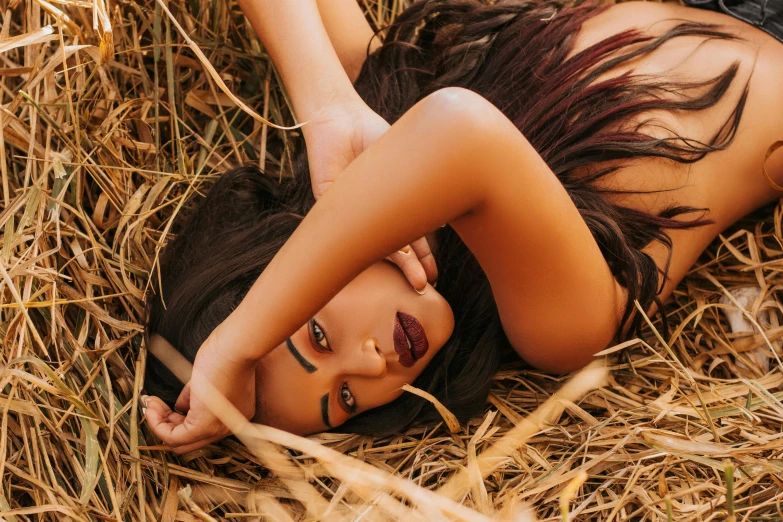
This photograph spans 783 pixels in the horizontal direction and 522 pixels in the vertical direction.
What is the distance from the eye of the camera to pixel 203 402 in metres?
1.48

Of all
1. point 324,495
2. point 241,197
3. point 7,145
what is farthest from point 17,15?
point 324,495

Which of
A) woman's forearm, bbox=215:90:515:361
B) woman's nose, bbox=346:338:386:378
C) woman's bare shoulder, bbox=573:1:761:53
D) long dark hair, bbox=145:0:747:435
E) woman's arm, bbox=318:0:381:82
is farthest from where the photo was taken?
woman's arm, bbox=318:0:381:82

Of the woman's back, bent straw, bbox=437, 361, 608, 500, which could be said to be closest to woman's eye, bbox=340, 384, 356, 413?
bent straw, bbox=437, 361, 608, 500

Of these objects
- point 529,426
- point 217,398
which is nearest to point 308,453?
point 217,398

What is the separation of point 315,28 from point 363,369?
0.82 m

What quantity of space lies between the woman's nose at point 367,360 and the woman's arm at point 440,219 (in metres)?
0.22

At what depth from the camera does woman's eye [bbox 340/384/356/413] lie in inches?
64.7

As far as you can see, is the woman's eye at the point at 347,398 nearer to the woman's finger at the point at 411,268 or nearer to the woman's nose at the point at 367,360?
the woman's nose at the point at 367,360

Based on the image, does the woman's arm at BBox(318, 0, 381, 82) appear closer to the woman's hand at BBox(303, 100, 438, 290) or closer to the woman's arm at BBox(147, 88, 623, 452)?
the woman's hand at BBox(303, 100, 438, 290)

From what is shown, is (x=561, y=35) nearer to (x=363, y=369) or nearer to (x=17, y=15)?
(x=363, y=369)

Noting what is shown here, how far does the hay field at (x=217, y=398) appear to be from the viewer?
59.2 inches

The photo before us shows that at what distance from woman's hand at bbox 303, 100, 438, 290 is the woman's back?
0.44 m

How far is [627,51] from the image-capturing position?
1777 mm

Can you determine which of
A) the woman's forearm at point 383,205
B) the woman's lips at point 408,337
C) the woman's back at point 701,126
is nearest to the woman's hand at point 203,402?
the woman's forearm at point 383,205
